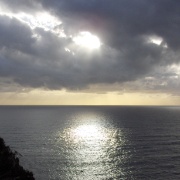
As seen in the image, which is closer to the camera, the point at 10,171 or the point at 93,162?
the point at 10,171

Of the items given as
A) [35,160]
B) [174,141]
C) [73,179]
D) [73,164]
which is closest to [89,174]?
[73,179]

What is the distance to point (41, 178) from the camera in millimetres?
67500

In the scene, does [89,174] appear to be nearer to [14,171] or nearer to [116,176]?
[116,176]

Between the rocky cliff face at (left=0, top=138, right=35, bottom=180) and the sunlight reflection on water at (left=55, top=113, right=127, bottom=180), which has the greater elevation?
the rocky cliff face at (left=0, top=138, right=35, bottom=180)

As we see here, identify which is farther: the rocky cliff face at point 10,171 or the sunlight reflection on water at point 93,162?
the sunlight reflection on water at point 93,162

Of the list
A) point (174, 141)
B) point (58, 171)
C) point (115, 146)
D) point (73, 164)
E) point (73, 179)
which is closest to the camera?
point (73, 179)

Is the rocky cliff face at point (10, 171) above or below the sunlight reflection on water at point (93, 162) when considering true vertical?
above

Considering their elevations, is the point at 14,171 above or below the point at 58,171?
above

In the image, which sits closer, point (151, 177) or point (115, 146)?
point (151, 177)

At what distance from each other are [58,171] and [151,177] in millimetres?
27578

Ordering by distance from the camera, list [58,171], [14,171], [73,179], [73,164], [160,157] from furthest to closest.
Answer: [160,157], [73,164], [58,171], [73,179], [14,171]

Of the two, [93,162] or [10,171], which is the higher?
[10,171]

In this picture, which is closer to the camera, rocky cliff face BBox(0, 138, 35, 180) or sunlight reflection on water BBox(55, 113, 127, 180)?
rocky cliff face BBox(0, 138, 35, 180)

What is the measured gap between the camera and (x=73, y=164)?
79750 mm
